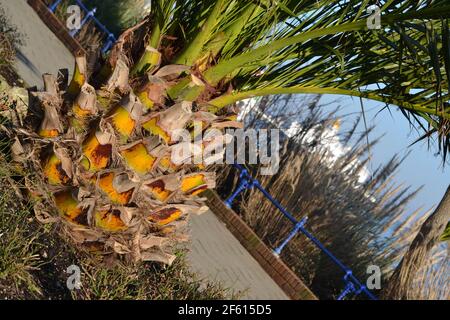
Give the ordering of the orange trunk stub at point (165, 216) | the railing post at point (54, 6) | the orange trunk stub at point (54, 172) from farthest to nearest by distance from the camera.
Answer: the railing post at point (54, 6) → the orange trunk stub at point (165, 216) → the orange trunk stub at point (54, 172)

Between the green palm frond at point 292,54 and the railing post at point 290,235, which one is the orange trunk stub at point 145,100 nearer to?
the green palm frond at point 292,54

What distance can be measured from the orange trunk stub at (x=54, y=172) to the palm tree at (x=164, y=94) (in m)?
0.01

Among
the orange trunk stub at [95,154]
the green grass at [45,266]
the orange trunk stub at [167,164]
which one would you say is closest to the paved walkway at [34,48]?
the green grass at [45,266]

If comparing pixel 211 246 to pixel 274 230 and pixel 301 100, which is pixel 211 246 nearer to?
pixel 274 230

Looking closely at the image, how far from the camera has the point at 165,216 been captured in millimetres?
4777

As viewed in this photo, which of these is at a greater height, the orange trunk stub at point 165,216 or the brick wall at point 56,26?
the brick wall at point 56,26

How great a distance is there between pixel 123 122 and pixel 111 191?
0.51 metres

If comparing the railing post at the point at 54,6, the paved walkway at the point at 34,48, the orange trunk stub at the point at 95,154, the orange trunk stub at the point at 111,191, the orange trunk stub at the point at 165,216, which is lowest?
the orange trunk stub at the point at 165,216

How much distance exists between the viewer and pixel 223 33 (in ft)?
14.6

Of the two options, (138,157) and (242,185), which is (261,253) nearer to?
(242,185)

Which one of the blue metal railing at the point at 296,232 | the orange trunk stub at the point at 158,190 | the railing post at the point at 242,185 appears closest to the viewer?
the orange trunk stub at the point at 158,190

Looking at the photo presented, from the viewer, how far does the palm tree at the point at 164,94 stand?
4.38m
